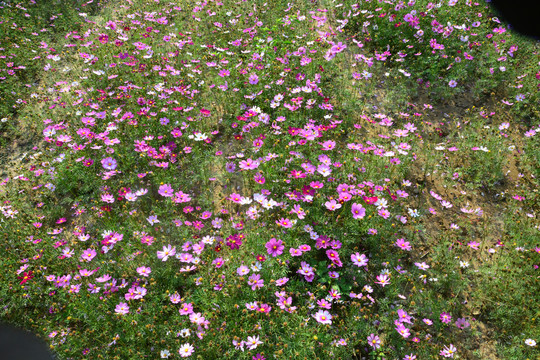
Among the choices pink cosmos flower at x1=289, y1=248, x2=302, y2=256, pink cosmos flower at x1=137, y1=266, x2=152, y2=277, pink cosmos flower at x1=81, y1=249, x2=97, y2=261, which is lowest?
pink cosmos flower at x1=81, y1=249, x2=97, y2=261

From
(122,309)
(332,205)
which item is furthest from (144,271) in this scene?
(332,205)

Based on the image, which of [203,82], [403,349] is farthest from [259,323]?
[203,82]

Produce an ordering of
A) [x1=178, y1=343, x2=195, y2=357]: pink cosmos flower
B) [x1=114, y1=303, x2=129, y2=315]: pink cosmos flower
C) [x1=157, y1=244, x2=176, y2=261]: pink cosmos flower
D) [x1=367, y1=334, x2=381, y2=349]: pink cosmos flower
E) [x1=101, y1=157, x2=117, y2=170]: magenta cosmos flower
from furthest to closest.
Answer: [x1=101, y1=157, x2=117, y2=170]: magenta cosmos flower → [x1=157, y1=244, x2=176, y2=261]: pink cosmos flower → [x1=114, y1=303, x2=129, y2=315]: pink cosmos flower → [x1=367, y1=334, x2=381, y2=349]: pink cosmos flower → [x1=178, y1=343, x2=195, y2=357]: pink cosmos flower

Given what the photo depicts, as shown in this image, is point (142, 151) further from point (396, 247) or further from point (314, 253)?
point (396, 247)

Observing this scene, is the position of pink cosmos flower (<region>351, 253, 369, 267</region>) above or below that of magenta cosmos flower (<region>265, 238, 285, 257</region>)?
below

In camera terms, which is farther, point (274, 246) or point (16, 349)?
point (274, 246)

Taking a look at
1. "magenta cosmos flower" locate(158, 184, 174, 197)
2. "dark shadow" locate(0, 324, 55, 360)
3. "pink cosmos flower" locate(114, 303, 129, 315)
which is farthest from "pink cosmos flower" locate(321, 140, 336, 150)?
"dark shadow" locate(0, 324, 55, 360)

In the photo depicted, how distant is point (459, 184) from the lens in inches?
169

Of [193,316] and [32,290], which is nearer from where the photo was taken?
[193,316]

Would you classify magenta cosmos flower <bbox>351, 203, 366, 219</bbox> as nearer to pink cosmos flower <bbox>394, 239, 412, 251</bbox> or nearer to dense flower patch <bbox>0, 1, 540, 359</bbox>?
dense flower patch <bbox>0, 1, 540, 359</bbox>

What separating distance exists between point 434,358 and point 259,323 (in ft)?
4.59

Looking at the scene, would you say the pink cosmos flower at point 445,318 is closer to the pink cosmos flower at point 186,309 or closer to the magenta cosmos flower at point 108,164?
the pink cosmos flower at point 186,309

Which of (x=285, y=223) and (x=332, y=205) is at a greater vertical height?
(x=332, y=205)

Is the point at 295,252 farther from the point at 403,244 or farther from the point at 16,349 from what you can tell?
the point at 16,349
